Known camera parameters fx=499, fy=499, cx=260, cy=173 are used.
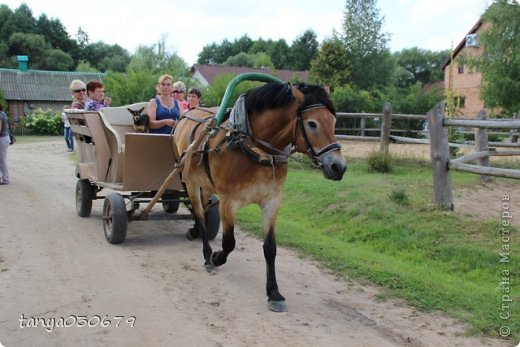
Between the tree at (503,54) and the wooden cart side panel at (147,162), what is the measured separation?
59.8ft

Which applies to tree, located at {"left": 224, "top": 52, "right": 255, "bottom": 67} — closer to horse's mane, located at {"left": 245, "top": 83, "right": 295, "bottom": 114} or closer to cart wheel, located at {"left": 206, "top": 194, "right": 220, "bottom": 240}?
cart wheel, located at {"left": 206, "top": 194, "right": 220, "bottom": 240}

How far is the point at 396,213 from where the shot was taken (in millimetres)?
7457

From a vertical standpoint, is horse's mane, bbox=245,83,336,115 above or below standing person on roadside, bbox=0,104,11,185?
above

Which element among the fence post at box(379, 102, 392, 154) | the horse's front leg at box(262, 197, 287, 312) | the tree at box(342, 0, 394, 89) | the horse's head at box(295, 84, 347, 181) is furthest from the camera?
the tree at box(342, 0, 394, 89)

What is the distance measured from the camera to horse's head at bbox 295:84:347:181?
3871 mm

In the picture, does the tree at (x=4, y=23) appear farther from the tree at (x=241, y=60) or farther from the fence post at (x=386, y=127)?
the fence post at (x=386, y=127)

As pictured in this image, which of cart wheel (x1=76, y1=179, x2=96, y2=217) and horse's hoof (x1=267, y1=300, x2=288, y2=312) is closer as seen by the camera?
horse's hoof (x1=267, y1=300, x2=288, y2=312)

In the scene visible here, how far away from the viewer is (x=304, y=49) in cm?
6581

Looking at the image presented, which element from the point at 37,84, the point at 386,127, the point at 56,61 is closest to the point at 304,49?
the point at 56,61

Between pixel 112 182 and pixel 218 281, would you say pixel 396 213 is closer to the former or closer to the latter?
pixel 218 281

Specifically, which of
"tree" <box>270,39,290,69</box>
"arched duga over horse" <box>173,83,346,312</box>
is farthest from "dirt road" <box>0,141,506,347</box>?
"tree" <box>270,39,290,69</box>

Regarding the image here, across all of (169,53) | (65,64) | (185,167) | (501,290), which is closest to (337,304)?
(501,290)

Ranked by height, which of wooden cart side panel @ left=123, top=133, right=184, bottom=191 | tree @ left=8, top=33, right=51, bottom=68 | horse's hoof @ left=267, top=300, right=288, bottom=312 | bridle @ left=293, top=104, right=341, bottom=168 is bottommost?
horse's hoof @ left=267, top=300, right=288, bottom=312

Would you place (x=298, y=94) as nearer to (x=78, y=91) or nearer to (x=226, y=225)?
(x=226, y=225)
